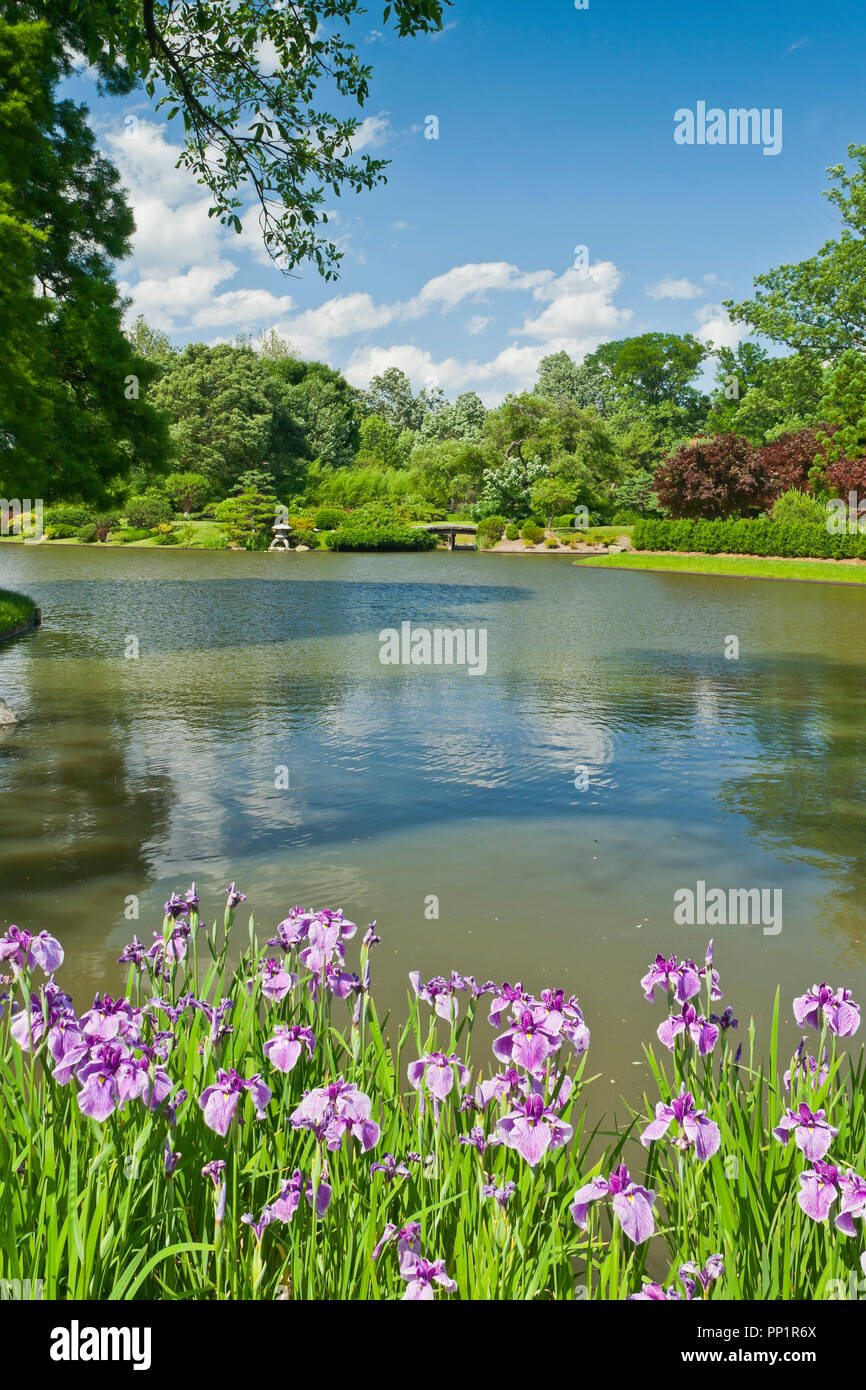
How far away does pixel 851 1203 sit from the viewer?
5.49 ft

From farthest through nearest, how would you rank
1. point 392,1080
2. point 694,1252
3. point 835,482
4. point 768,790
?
point 835,482 < point 768,790 < point 392,1080 < point 694,1252

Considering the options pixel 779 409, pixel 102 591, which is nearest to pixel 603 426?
pixel 779 409

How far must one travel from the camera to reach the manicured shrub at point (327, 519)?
49.0 m

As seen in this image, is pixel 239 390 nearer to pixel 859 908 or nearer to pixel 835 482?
pixel 835 482

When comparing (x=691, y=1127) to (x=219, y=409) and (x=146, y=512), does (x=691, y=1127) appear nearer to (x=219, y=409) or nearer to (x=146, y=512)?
(x=146, y=512)

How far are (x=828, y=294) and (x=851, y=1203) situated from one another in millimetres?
49786

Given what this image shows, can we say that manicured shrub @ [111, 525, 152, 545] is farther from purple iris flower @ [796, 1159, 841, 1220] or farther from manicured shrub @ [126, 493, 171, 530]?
purple iris flower @ [796, 1159, 841, 1220]

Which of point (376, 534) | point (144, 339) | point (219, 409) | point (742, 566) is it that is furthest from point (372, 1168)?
point (144, 339)

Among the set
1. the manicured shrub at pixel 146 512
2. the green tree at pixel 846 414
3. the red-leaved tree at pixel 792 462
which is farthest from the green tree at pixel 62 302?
the red-leaved tree at pixel 792 462

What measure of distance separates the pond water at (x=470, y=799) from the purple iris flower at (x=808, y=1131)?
59.1 inches

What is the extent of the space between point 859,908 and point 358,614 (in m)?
15.7

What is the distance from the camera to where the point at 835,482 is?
3316cm

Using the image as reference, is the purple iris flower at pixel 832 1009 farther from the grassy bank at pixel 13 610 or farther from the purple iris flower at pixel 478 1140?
the grassy bank at pixel 13 610

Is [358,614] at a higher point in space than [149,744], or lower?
higher
